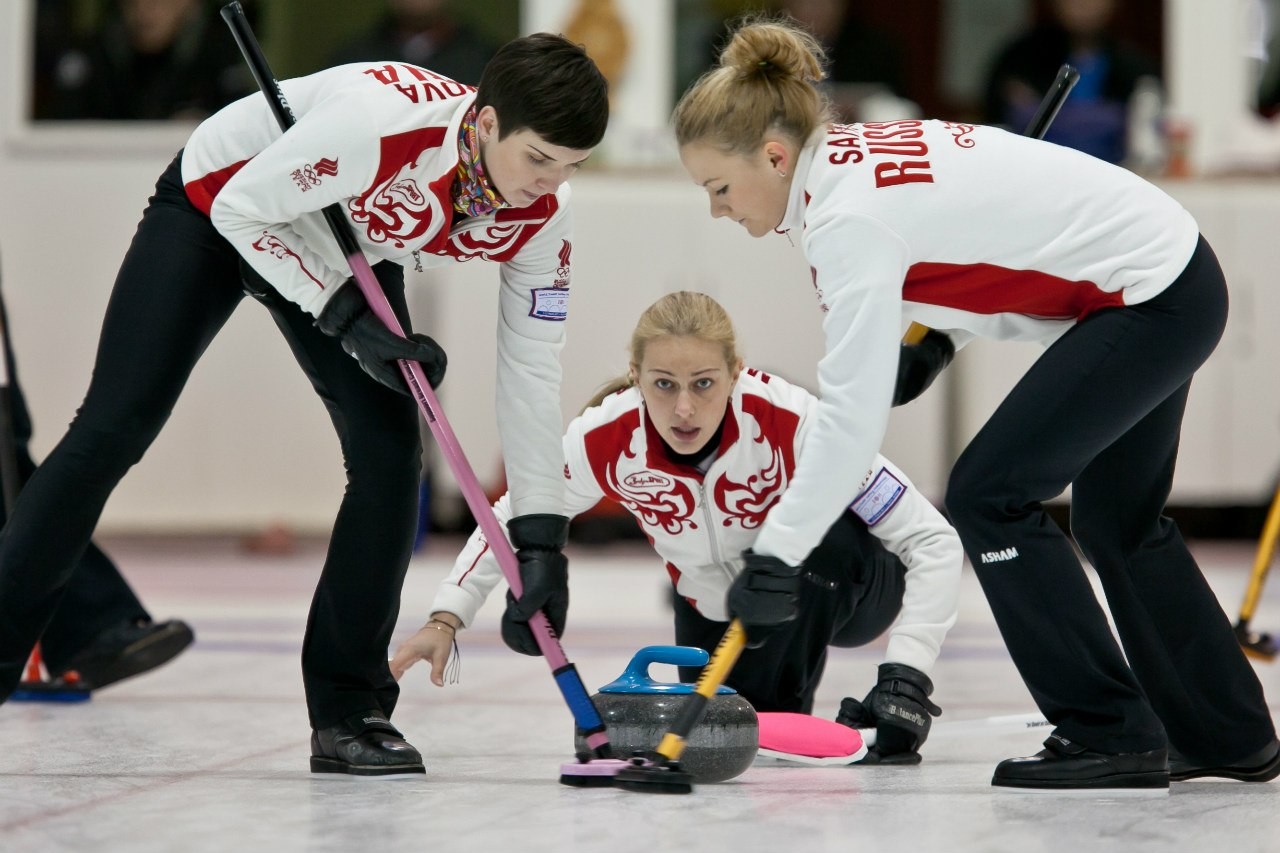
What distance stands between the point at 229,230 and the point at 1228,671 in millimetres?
1608

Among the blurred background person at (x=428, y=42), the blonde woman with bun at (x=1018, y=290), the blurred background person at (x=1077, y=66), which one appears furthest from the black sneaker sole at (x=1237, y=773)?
the blurred background person at (x=428, y=42)

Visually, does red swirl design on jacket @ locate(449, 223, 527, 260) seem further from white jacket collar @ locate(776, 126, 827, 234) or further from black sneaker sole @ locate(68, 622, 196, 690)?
black sneaker sole @ locate(68, 622, 196, 690)

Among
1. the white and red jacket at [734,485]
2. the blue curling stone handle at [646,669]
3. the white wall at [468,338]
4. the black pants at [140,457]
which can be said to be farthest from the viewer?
the white wall at [468,338]

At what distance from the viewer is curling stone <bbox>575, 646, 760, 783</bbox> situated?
7.16 ft

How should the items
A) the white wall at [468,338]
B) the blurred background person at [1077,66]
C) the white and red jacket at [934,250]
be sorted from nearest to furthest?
the white and red jacket at [934,250], the white wall at [468,338], the blurred background person at [1077,66]

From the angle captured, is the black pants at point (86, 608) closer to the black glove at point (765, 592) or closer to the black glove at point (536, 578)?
the black glove at point (536, 578)

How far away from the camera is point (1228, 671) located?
2283mm

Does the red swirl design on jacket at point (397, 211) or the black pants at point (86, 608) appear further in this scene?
the black pants at point (86, 608)

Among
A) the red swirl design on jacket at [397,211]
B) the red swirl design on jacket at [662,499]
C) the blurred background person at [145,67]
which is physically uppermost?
the red swirl design on jacket at [397,211]

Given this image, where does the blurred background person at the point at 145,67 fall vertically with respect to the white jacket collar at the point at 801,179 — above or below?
below

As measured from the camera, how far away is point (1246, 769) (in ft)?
7.46

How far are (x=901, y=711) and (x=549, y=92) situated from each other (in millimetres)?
1090

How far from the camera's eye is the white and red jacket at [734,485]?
2.69 meters

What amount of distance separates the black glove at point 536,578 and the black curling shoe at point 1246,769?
3.04 ft
